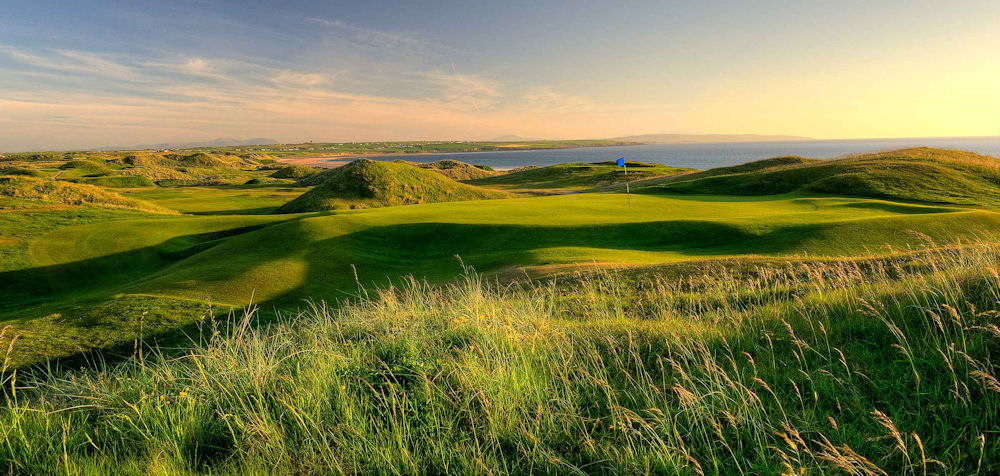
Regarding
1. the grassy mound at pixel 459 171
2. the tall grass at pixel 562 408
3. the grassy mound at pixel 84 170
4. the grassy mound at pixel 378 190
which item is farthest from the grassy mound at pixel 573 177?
the grassy mound at pixel 84 170

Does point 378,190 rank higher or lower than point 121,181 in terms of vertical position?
lower

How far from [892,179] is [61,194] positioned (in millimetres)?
66360

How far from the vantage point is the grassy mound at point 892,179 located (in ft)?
95.6

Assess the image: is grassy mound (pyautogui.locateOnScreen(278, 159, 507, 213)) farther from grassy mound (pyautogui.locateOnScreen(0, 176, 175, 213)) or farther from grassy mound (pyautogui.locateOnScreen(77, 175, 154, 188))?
grassy mound (pyautogui.locateOnScreen(77, 175, 154, 188))

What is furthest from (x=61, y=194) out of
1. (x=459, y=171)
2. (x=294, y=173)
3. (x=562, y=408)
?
(x=459, y=171)

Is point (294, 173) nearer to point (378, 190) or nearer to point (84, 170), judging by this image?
point (84, 170)

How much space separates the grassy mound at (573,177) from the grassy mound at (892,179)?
104ft

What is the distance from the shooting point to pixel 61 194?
3669 cm

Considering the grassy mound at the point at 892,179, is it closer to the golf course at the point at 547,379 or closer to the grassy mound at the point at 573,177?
the golf course at the point at 547,379

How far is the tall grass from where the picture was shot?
3188mm

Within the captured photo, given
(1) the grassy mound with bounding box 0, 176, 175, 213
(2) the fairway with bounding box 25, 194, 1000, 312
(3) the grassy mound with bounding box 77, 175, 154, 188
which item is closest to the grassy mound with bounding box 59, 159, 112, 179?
(3) the grassy mound with bounding box 77, 175, 154, 188

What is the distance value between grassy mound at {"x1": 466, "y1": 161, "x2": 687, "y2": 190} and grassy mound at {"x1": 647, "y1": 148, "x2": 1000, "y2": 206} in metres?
31.6

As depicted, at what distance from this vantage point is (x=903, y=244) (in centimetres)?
1430

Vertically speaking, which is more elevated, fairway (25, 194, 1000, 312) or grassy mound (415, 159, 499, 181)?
grassy mound (415, 159, 499, 181)
